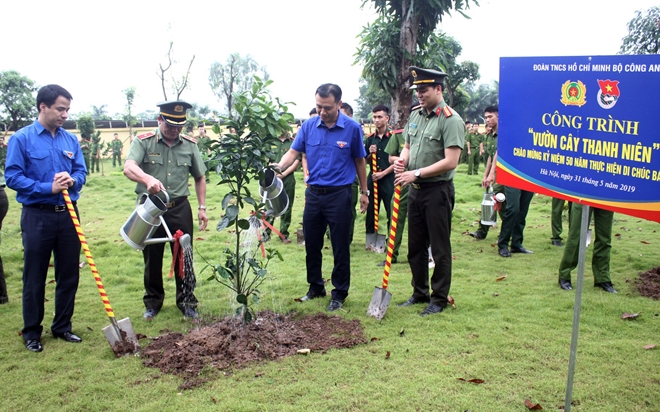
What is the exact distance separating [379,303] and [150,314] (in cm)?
209

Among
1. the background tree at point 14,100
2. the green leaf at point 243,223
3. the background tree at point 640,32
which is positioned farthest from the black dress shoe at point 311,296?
the background tree at point 14,100

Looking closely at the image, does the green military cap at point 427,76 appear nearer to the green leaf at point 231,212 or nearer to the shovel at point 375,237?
the green leaf at point 231,212

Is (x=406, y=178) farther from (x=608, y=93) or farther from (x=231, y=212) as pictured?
(x=608, y=93)

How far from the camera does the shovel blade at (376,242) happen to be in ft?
24.4

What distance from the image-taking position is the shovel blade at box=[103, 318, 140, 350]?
4062mm

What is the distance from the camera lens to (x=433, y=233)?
15.7 feet

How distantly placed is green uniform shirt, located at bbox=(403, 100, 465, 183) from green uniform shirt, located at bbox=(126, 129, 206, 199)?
207 cm

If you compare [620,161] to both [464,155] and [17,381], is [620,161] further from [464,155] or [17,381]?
[464,155]

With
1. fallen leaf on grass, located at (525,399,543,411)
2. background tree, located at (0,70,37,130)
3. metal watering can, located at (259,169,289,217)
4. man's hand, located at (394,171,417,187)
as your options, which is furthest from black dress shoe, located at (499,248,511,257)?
background tree, located at (0,70,37,130)

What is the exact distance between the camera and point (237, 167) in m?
4.19

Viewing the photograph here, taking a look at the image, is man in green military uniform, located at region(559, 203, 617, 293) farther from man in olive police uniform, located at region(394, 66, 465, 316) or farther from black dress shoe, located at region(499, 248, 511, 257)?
black dress shoe, located at region(499, 248, 511, 257)

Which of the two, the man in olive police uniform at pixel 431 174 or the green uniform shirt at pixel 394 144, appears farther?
the green uniform shirt at pixel 394 144

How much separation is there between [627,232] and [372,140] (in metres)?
4.54

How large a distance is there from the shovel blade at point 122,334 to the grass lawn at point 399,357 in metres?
0.14
